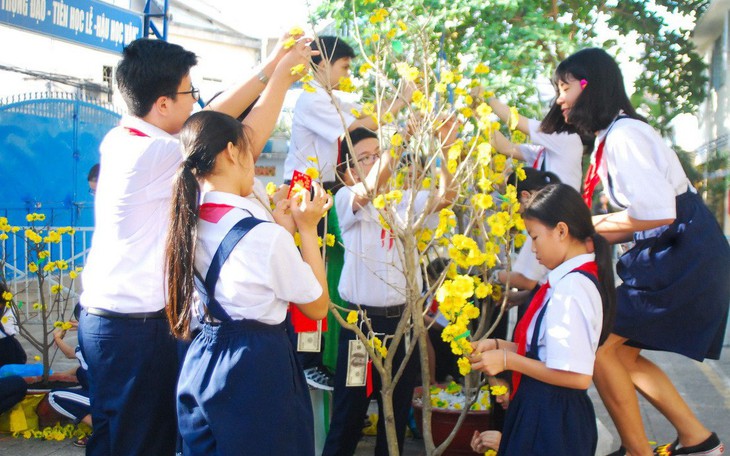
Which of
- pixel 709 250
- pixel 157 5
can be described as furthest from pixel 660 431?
pixel 157 5

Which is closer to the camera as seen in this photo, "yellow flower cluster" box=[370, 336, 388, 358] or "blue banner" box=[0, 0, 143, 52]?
"yellow flower cluster" box=[370, 336, 388, 358]

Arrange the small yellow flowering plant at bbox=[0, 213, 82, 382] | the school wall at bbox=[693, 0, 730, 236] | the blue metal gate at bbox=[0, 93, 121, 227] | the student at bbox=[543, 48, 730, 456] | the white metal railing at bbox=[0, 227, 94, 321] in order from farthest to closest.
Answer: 1. the school wall at bbox=[693, 0, 730, 236]
2. the blue metal gate at bbox=[0, 93, 121, 227]
3. the white metal railing at bbox=[0, 227, 94, 321]
4. the small yellow flowering plant at bbox=[0, 213, 82, 382]
5. the student at bbox=[543, 48, 730, 456]

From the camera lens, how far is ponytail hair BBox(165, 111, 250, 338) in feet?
7.19

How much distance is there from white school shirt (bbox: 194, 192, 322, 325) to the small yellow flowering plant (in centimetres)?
279

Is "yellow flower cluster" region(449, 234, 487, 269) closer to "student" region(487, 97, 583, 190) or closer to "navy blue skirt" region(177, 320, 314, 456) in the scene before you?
"navy blue skirt" region(177, 320, 314, 456)

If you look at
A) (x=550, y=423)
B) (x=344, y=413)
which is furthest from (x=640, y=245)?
(x=344, y=413)

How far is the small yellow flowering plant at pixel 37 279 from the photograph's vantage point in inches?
197

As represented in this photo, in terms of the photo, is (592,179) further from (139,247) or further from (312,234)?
(139,247)

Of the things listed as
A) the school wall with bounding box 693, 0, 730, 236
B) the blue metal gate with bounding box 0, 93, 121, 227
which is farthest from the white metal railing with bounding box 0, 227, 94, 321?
the school wall with bounding box 693, 0, 730, 236

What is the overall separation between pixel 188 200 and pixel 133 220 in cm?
52

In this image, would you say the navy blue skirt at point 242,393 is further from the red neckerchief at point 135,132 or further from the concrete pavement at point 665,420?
the concrete pavement at point 665,420

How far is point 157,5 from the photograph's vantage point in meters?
7.16

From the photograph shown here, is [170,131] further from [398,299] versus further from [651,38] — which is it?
[651,38]

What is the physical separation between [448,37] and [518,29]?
0.71 metres
